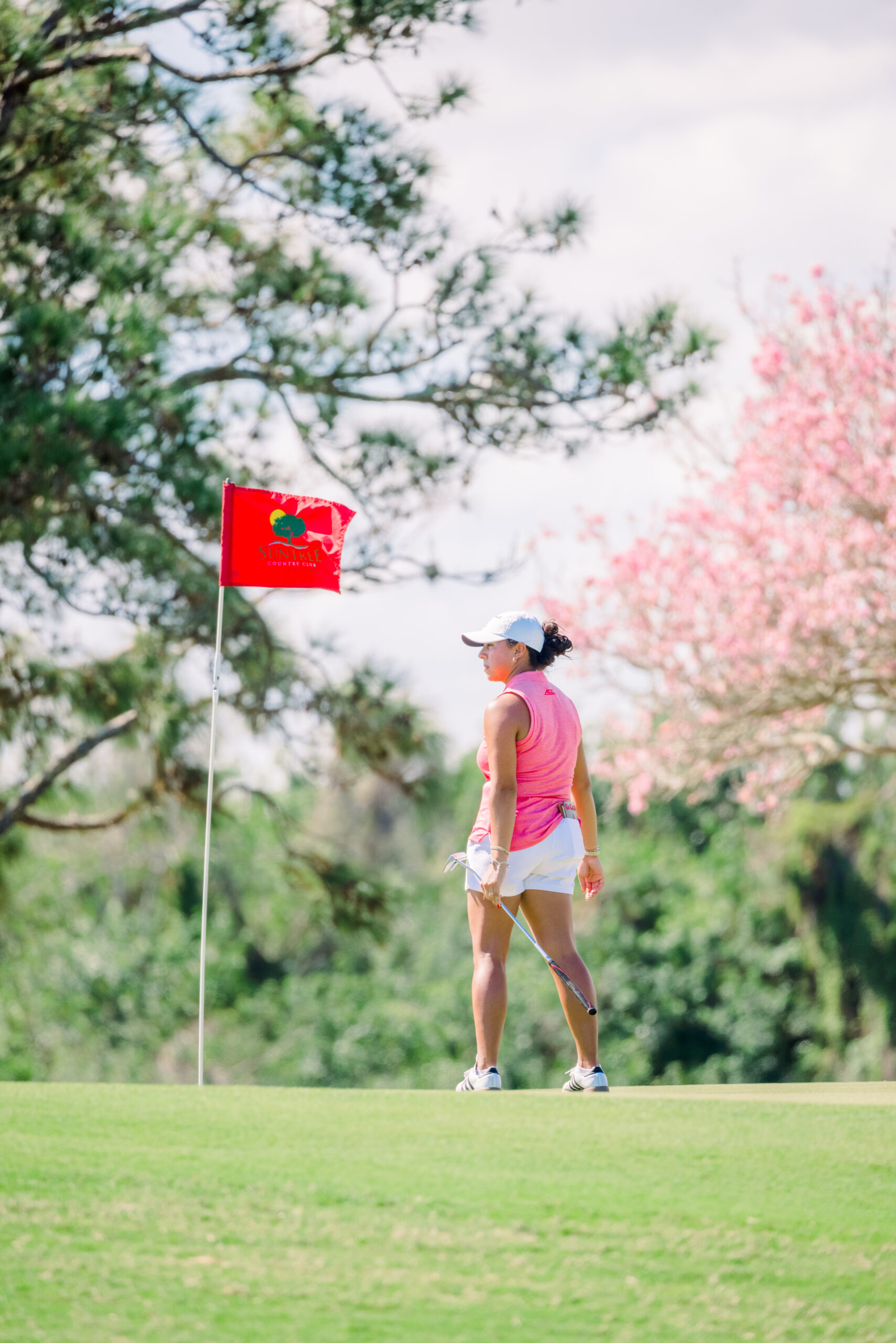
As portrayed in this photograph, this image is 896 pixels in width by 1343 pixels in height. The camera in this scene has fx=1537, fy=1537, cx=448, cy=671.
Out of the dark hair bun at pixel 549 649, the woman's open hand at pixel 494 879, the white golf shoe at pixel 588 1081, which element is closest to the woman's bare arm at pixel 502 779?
the woman's open hand at pixel 494 879

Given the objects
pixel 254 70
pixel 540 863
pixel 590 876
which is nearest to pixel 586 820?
pixel 590 876

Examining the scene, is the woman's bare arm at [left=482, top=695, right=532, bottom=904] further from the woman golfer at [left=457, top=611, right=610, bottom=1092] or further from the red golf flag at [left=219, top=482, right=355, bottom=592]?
the red golf flag at [left=219, top=482, right=355, bottom=592]

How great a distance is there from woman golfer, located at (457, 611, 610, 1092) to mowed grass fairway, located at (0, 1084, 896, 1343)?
340 millimetres

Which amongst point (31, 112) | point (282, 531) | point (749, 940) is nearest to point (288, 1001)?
point (749, 940)

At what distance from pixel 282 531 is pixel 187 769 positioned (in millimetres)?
4429

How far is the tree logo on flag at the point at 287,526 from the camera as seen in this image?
5734mm

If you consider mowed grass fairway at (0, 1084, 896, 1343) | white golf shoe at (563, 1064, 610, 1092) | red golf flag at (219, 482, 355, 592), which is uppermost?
red golf flag at (219, 482, 355, 592)

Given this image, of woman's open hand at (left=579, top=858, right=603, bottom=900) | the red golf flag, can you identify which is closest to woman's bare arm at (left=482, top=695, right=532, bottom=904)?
Answer: woman's open hand at (left=579, top=858, right=603, bottom=900)

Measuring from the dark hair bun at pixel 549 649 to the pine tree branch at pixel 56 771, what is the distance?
18.0 feet

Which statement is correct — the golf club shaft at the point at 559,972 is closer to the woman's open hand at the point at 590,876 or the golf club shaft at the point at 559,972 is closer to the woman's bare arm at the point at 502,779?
the woman's bare arm at the point at 502,779

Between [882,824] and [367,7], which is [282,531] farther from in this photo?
[882,824]

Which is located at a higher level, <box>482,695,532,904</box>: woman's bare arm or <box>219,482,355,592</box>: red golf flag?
<box>219,482,355,592</box>: red golf flag

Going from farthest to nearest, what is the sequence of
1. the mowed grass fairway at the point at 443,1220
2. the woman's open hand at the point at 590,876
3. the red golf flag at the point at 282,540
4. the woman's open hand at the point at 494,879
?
the red golf flag at the point at 282,540, the woman's open hand at the point at 590,876, the woman's open hand at the point at 494,879, the mowed grass fairway at the point at 443,1220

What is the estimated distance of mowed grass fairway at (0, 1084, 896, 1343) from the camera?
3.00 metres
